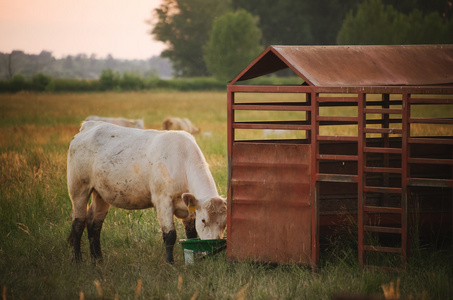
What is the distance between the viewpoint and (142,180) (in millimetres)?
7727

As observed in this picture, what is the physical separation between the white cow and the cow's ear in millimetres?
12

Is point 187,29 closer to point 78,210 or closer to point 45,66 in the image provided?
point 45,66

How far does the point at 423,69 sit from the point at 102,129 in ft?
14.0

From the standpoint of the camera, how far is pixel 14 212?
9617 mm

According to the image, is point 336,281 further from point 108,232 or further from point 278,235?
point 108,232

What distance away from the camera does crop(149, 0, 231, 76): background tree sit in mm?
74562

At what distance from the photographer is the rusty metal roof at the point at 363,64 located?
268 inches

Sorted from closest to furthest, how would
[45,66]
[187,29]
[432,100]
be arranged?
[432,100]
[45,66]
[187,29]

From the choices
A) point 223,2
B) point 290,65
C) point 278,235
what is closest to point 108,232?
point 278,235

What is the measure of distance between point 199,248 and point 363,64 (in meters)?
2.90

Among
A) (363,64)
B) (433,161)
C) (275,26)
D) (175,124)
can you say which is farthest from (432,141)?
(275,26)

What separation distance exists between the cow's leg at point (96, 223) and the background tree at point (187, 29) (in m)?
66.4

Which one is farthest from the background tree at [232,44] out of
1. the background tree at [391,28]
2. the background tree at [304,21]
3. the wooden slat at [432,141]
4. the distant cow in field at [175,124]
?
the wooden slat at [432,141]

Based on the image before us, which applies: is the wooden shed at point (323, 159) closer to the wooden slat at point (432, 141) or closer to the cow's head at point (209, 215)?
the wooden slat at point (432, 141)
